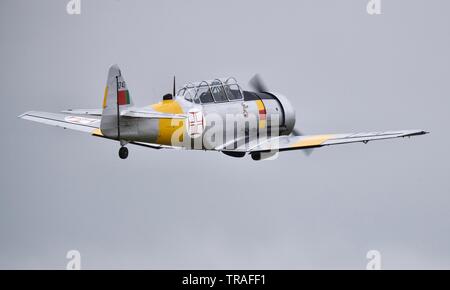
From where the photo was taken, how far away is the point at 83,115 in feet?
118

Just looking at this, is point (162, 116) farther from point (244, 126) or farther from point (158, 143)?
point (244, 126)

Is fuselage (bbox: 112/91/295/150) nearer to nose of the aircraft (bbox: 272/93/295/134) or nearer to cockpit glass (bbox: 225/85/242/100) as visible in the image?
nose of the aircraft (bbox: 272/93/295/134)

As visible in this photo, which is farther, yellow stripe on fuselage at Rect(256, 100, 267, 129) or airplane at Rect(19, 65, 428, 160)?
yellow stripe on fuselage at Rect(256, 100, 267, 129)

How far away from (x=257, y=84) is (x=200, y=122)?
15.4 ft

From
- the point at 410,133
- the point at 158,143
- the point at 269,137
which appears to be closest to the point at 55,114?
the point at 158,143

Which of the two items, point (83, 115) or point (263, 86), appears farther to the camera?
point (263, 86)

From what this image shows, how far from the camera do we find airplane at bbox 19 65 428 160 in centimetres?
3406

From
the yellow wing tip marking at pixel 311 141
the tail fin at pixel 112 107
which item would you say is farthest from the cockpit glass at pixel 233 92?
the tail fin at pixel 112 107

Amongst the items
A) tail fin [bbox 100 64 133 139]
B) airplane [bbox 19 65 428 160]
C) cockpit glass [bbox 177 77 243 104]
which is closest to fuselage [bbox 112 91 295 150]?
airplane [bbox 19 65 428 160]

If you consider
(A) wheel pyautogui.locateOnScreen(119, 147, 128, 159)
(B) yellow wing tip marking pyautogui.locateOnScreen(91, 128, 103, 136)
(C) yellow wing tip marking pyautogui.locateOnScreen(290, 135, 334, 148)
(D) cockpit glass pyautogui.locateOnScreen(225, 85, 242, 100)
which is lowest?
(C) yellow wing tip marking pyautogui.locateOnScreen(290, 135, 334, 148)

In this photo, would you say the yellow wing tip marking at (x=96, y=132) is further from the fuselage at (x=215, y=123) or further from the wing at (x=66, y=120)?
the fuselage at (x=215, y=123)

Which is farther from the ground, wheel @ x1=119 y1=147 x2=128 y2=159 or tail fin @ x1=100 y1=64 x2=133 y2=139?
tail fin @ x1=100 y1=64 x2=133 y2=139

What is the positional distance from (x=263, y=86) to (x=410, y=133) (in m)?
5.98

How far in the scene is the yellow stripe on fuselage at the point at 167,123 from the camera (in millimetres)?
35188
